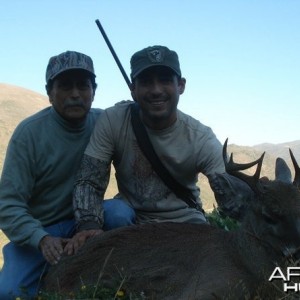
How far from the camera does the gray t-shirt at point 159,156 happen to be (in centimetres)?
639

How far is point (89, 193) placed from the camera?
6168mm

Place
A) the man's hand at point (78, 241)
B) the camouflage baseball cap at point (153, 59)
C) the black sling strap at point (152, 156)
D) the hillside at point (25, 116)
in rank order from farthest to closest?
the hillside at point (25, 116) < the black sling strap at point (152, 156) < the camouflage baseball cap at point (153, 59) < the man's hand at point (78, 241)

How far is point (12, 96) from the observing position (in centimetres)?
11525

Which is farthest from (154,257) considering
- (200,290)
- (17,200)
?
(17,200)

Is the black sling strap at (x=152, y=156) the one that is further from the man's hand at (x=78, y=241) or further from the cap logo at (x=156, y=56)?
the man's hand at (x=78, y=241)

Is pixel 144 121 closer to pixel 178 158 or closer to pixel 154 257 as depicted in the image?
pixel 178 158

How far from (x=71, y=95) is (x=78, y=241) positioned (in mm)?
1553

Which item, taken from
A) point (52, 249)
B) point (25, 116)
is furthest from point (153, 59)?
point (25, 116)

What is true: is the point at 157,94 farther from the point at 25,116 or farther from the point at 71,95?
the point at 25,116

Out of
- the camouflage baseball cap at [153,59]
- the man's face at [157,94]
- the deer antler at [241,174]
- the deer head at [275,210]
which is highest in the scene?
the camouflage baseball cap at [153,59]

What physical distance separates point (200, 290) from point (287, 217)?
881mm

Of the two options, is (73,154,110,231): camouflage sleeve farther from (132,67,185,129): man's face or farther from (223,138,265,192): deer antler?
(223,138,265,192): deer antler

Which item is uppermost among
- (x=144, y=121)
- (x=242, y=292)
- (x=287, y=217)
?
(x=144, y=121)

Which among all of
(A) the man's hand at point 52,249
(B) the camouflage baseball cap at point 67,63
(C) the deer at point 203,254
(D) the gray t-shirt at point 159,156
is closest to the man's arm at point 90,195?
(D) the gray t-shirt at point 159,156
